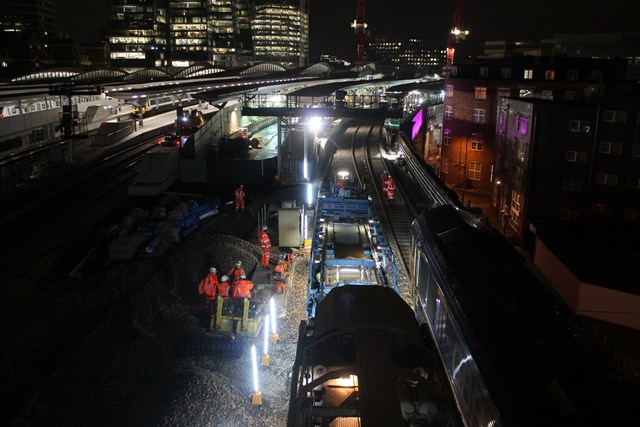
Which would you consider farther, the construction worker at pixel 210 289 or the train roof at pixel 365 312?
the construction worker at pixel 210 289

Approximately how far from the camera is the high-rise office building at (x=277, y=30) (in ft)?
407

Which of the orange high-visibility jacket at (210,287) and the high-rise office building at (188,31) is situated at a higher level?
the high-rise office building at (188,31)

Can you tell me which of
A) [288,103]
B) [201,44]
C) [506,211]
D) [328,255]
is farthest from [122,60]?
[328,255]

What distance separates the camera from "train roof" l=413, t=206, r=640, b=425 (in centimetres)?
444

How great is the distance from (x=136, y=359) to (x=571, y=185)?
53.1ft

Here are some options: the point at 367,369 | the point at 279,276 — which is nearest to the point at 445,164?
the point at 279,276

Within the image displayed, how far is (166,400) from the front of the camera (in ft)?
24.0

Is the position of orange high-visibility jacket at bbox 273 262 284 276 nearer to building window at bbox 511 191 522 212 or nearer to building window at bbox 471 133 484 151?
building window at bbox 511 191 522 212

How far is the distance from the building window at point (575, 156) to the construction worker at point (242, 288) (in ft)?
45.3

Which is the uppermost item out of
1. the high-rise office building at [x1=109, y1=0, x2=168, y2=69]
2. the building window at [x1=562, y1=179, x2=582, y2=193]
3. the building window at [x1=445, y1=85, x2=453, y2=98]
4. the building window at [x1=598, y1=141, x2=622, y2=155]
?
the high-rise office building at [x1=109, y1=0, x2=168, y2=69]

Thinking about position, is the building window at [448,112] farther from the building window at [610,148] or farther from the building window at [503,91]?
the building window at [610,148]

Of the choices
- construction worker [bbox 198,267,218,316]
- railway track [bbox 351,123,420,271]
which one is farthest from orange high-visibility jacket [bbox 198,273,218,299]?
railway track [bbox 351,123,420,271]

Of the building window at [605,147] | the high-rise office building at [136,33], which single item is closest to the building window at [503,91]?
the building window at [605,147]

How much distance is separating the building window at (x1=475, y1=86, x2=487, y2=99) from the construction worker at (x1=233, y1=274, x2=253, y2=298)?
22.0 metres
